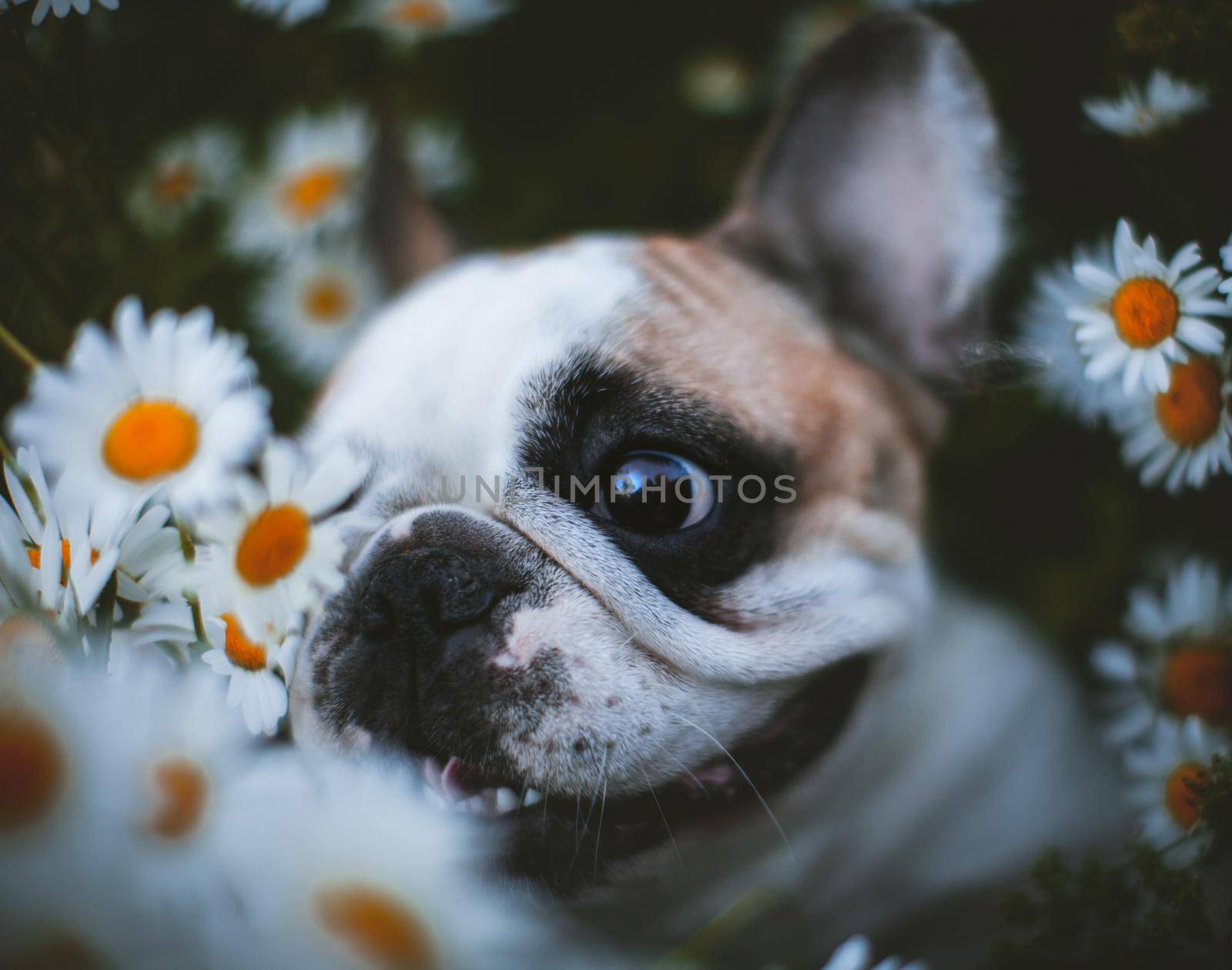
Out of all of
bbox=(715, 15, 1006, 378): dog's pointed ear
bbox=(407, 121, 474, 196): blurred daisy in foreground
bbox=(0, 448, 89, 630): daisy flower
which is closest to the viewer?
bbox=(0, 448, 89, 630): daisy flower

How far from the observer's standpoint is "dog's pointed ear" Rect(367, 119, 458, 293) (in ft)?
6.12

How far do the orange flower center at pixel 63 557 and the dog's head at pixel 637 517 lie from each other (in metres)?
0.29

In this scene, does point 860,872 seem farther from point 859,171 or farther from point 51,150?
point 51,150

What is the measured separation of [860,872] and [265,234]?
5.81 ft

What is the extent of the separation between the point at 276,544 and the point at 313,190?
4.46 ft

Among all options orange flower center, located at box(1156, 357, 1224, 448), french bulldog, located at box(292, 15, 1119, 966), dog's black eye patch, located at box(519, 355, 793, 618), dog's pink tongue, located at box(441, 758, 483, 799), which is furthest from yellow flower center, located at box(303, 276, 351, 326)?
orange flower center, located at box(1156, 357, 1224, 448)

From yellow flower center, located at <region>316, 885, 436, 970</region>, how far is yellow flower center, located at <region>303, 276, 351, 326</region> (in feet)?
5.12

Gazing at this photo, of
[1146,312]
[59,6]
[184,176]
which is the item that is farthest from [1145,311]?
[184,176]

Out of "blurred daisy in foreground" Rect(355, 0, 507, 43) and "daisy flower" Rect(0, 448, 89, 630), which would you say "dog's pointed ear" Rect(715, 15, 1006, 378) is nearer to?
"blurred daisy in foreground" Rect(355, 0, 507, 43)

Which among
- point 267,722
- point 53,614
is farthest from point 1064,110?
point 53,614

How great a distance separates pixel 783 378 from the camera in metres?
1.28

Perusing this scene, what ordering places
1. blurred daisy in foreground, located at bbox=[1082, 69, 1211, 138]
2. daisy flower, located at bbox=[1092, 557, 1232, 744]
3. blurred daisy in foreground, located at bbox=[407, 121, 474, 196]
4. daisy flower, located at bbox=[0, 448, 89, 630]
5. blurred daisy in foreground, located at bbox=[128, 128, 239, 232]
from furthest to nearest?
1. blurred daisy in foreground, located at bbox=[407, 121, 474, 196]
2. blurred daisy in foreground, located at bbox=[128, 128, 239, 232]
3. daisy flower, located at bbox=[1092, 557, 1232, 744]
4. blurred daisy in foreground, located at bbox=[1082, 69, 1211, 138]
5. daisy flower, located at bbox=[0, 448, 89, 630]

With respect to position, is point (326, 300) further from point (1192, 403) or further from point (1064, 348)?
point (1192, 403)

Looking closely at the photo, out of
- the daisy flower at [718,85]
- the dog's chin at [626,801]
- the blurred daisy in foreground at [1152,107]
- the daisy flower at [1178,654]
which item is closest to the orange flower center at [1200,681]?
the daisy flower at [1178,654]
